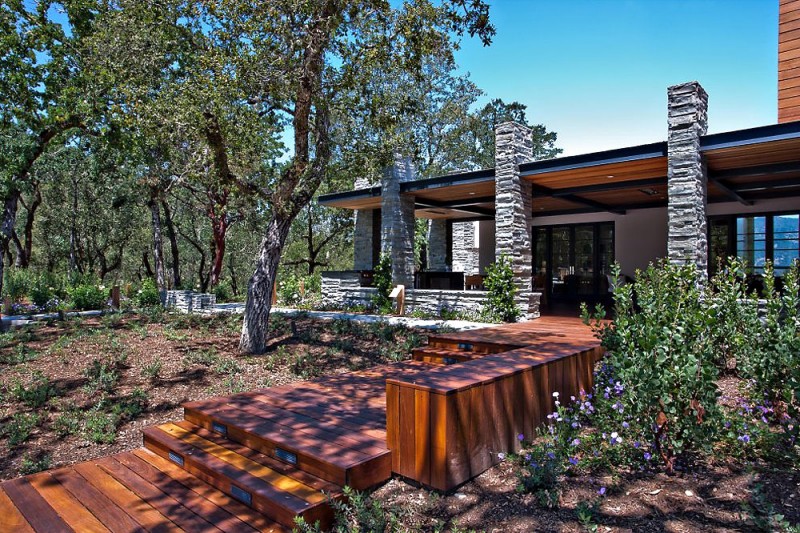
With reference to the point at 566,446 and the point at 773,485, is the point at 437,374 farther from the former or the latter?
the point at 773,485

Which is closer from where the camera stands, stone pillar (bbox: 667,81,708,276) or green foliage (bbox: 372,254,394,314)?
stone pillar (bbox: 667,81,708,276)

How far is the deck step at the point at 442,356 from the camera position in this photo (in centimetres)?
566

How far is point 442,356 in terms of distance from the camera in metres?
5.77

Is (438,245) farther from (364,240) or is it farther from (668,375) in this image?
(668,375)

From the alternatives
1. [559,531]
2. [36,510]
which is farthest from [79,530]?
[559,531]

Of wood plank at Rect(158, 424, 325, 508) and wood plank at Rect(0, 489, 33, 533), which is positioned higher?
wood plank at Rect(158, 424, 325, 508)

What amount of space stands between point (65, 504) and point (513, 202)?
28.7 feet

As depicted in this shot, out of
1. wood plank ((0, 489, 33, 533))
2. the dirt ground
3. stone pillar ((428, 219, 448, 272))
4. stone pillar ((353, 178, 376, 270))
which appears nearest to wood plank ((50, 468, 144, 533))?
wood plank ((0, 489, 33, 533))

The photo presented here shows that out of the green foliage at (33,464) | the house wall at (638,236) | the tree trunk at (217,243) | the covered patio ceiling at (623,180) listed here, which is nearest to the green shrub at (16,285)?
the tree trunk at (217,243)

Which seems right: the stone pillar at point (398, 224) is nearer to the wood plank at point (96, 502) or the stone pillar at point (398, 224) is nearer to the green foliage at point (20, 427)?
the green foliage at point (20, 427)

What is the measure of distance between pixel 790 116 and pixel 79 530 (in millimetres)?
10980

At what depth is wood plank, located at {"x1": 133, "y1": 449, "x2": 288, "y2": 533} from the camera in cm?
279

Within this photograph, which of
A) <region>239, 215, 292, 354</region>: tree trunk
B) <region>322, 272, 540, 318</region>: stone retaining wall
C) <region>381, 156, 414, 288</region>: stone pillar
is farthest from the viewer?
<region>381, 156, 414, 288</region>: stone pillar

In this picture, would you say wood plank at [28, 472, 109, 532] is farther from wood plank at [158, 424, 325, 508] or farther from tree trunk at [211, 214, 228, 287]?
tree trunk at [211, 214, 228, 287]
